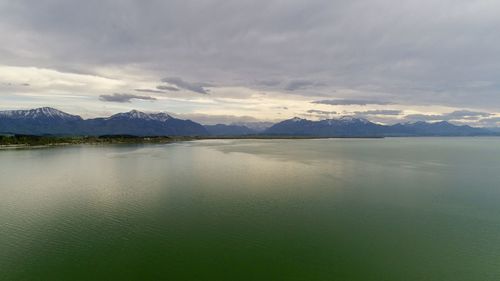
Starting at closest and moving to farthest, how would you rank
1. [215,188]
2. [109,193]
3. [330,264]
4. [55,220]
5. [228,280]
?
[228,280] → [330,264] → [55,220] → [109,193] → [215,188]

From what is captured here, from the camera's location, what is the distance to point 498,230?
28.3 meters

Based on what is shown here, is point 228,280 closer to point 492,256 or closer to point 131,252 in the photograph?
point 131,252

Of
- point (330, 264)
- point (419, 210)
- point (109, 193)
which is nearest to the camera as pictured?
point (330, 264)

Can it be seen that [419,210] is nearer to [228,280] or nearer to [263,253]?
[263,253]

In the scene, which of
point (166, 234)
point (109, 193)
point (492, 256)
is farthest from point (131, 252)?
point (492, 256)

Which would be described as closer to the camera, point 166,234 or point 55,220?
point 166,234

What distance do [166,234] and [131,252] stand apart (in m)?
4.20

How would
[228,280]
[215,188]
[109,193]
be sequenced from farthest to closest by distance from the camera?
1. [215,188]
2. [109,193]
3. [228,280]

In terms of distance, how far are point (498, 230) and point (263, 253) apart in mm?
22684

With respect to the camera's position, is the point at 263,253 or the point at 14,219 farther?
the point at 14,219

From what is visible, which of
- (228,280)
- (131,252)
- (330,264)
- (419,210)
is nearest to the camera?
(228,280)

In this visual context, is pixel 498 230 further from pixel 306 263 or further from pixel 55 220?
pixel 55 220

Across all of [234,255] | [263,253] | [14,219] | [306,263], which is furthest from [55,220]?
[306,263]

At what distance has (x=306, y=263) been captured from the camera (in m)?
21.4
